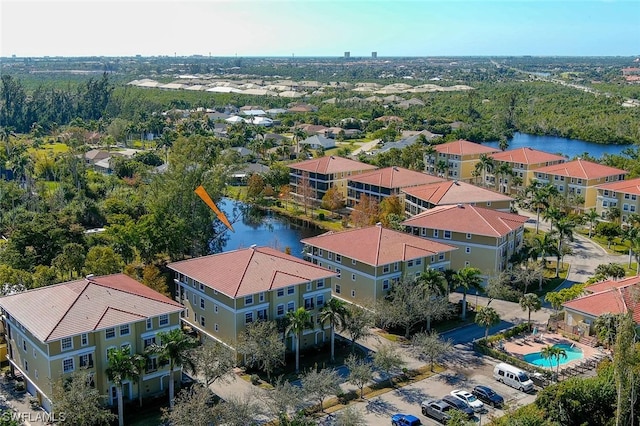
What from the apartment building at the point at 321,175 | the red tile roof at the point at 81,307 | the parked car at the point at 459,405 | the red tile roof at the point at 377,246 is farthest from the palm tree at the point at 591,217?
the red tile roof at the point at 81,307

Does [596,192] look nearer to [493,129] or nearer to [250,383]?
[250,383]

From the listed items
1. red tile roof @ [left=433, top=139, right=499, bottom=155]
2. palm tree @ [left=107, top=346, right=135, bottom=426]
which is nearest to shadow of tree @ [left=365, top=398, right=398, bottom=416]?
palm tree @ [left=107, top=346, right=135, bottom=426]

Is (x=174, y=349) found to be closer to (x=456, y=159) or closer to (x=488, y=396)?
(x=488, y=396)

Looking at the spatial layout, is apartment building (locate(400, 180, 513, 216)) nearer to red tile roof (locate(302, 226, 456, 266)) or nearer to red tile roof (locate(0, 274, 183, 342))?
red tile roof (locate(302, 226, 456, 266))

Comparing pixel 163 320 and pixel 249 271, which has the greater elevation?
pixel 249 271

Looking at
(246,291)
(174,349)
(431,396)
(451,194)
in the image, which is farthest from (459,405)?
(451,194)

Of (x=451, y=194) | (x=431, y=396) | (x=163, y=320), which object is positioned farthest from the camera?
(x=451, y=194)

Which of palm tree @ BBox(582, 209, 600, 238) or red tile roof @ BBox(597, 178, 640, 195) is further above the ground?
red tile roof @ BBox(597, 178, 640, 195)
